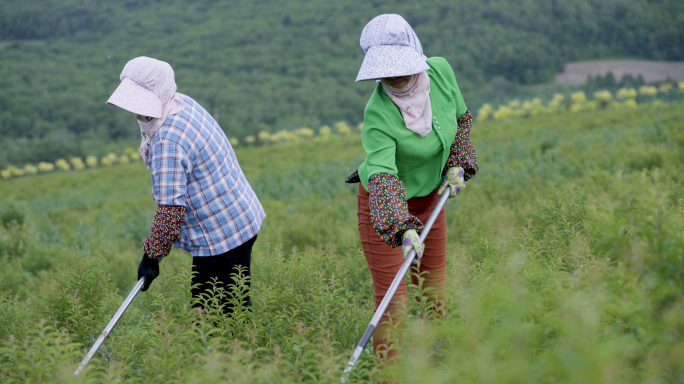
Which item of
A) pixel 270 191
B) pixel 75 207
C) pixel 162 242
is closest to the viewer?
pixel 162 242

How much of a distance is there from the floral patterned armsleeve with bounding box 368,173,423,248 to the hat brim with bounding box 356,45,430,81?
0.50m

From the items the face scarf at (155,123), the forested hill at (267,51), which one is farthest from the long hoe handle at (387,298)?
the forested hill at (267,51)

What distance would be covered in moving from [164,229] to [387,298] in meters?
1.29

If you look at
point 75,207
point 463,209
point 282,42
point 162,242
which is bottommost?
point 282,42

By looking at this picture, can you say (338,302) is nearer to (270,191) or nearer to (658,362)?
(658,362)

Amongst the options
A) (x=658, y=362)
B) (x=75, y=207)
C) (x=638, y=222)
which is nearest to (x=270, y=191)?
(x=75, y=207)

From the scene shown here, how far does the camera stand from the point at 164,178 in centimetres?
326

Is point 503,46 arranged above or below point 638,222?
below

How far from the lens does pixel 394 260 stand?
327cm

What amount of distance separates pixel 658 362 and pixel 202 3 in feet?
219

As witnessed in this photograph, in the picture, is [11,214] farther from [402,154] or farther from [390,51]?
[390,51]

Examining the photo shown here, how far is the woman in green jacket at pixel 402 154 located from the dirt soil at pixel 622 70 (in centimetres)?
3197

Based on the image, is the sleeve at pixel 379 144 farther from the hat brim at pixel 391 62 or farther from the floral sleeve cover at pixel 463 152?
the floral sleeve cover at pixel 463 152

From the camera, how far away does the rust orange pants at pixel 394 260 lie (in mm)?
3203
